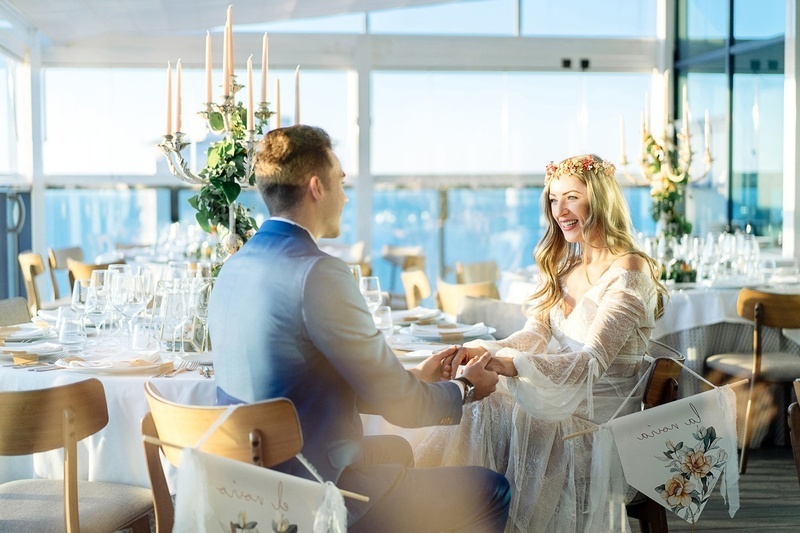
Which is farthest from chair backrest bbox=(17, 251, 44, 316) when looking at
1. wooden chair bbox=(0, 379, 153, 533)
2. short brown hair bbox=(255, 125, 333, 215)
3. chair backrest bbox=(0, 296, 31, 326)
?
short brown hair bbox=(255, 125, 333, 215)

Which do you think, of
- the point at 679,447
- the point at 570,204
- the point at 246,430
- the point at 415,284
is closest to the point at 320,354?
the point at 246,430

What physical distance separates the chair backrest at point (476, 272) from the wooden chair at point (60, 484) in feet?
13.4

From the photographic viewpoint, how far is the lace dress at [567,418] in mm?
2678

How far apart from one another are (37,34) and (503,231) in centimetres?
514

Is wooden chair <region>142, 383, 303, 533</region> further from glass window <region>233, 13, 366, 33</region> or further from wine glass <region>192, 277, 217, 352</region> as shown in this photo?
glass window <region>233, 13, 366, 33</region>

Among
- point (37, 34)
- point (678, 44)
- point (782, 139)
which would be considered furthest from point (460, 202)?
point (37, 34)

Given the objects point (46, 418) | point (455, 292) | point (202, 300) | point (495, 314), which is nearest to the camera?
point (46, 418)

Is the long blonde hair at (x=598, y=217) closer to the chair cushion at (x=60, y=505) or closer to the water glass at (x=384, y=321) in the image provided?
the water glass at (x=384, y=321)

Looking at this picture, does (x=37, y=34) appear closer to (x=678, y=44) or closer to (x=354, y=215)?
(x=354, y=215)

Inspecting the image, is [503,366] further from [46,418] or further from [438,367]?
[46,418]

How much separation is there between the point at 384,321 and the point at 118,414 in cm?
108

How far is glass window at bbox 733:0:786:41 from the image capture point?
7.63 meters

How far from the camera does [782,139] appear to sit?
7.62m

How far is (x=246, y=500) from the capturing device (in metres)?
1.90
